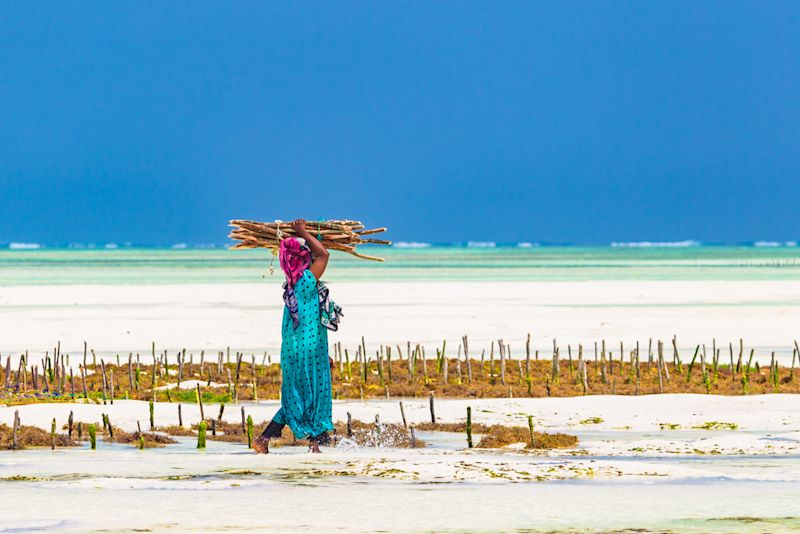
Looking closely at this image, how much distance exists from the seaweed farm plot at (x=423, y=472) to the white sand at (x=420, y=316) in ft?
30.3

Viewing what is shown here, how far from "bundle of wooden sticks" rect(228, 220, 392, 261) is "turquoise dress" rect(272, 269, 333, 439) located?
0.52 meters

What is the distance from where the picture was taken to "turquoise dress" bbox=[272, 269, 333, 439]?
38.3 ft

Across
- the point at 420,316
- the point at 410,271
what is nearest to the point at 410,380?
the point at 420,316

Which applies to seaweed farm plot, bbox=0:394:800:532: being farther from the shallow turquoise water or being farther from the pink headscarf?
the shallow turquoise water

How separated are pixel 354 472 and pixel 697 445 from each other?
3564 mm

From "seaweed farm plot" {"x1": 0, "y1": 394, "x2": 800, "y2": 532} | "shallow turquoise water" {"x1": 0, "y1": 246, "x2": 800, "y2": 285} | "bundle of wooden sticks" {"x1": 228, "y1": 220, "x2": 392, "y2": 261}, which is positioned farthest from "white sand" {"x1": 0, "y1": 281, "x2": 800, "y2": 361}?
"bundle of wooden sticks" {"x1": 228, "y1": 220, "x2": 392, "y2": 261}

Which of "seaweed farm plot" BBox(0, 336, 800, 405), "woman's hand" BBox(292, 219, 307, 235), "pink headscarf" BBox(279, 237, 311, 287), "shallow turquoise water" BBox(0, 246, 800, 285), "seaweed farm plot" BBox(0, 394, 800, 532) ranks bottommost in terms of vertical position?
"seaweed farm plot" BBox(0, 394, 800, 532)

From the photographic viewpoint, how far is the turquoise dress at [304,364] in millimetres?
11688

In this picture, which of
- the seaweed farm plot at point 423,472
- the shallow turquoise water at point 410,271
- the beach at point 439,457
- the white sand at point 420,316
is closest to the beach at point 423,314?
the white sand at point 420,316

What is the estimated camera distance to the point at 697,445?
12.3 metres

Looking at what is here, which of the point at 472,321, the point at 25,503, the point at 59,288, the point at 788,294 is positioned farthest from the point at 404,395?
the point at 59,288

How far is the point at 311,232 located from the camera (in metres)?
12.1

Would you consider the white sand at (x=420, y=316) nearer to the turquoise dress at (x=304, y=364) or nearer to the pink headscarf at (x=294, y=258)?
the turquoise dress at (x=304, y=364)

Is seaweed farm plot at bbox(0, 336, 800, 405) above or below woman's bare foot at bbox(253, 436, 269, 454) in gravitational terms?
above
